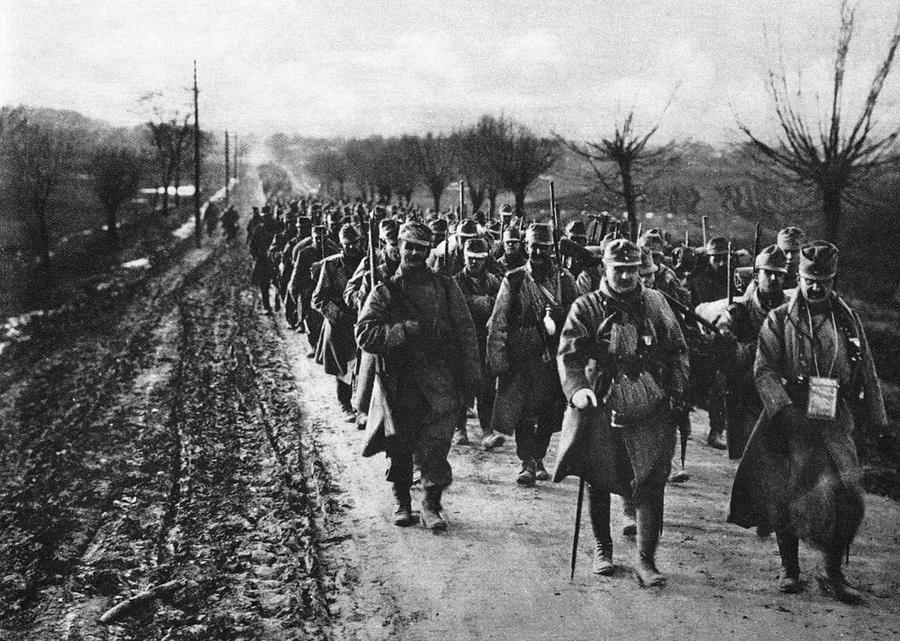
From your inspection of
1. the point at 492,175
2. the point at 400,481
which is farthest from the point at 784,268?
the point at 492,175

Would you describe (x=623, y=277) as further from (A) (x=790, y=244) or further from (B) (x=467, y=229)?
(B) (x=467, y=229)

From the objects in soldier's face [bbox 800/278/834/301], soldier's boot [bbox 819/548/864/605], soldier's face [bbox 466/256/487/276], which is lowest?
soldier's boot [bbox 819/548/864/605]

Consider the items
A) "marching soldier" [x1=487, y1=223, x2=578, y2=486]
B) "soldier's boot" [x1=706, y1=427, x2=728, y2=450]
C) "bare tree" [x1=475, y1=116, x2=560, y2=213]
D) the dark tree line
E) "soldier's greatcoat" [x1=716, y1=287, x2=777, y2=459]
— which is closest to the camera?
"soldier's greatcoat" [x1=716, y1=287, x2=777, y2=459]

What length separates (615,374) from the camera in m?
5.23

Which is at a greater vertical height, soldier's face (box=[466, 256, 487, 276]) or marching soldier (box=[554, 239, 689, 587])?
soldier's face (box=[466, 256, 487, 276])

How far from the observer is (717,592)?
5.18 m

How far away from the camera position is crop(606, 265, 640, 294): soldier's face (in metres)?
5.25

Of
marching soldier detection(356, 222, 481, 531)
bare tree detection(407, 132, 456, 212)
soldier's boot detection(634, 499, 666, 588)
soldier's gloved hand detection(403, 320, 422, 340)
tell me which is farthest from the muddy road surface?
bare tree detection(407, 132, 456, 212)

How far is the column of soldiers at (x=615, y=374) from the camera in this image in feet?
16.6

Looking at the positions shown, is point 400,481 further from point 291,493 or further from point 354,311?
point 354,311

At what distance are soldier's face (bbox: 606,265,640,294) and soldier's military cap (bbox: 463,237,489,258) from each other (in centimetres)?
298

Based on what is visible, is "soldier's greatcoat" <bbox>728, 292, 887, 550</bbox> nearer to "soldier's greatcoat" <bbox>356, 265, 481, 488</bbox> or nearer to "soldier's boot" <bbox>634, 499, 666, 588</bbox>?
"soldier's boot" <bbox>634, 499, 666, 588</bbox>

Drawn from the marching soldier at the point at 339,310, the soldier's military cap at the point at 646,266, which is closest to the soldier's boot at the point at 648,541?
the soldier's military cap at the point at 646,266

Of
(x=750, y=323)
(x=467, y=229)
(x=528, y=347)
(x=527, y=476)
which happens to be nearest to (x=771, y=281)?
Result: (x=750, y=323)
